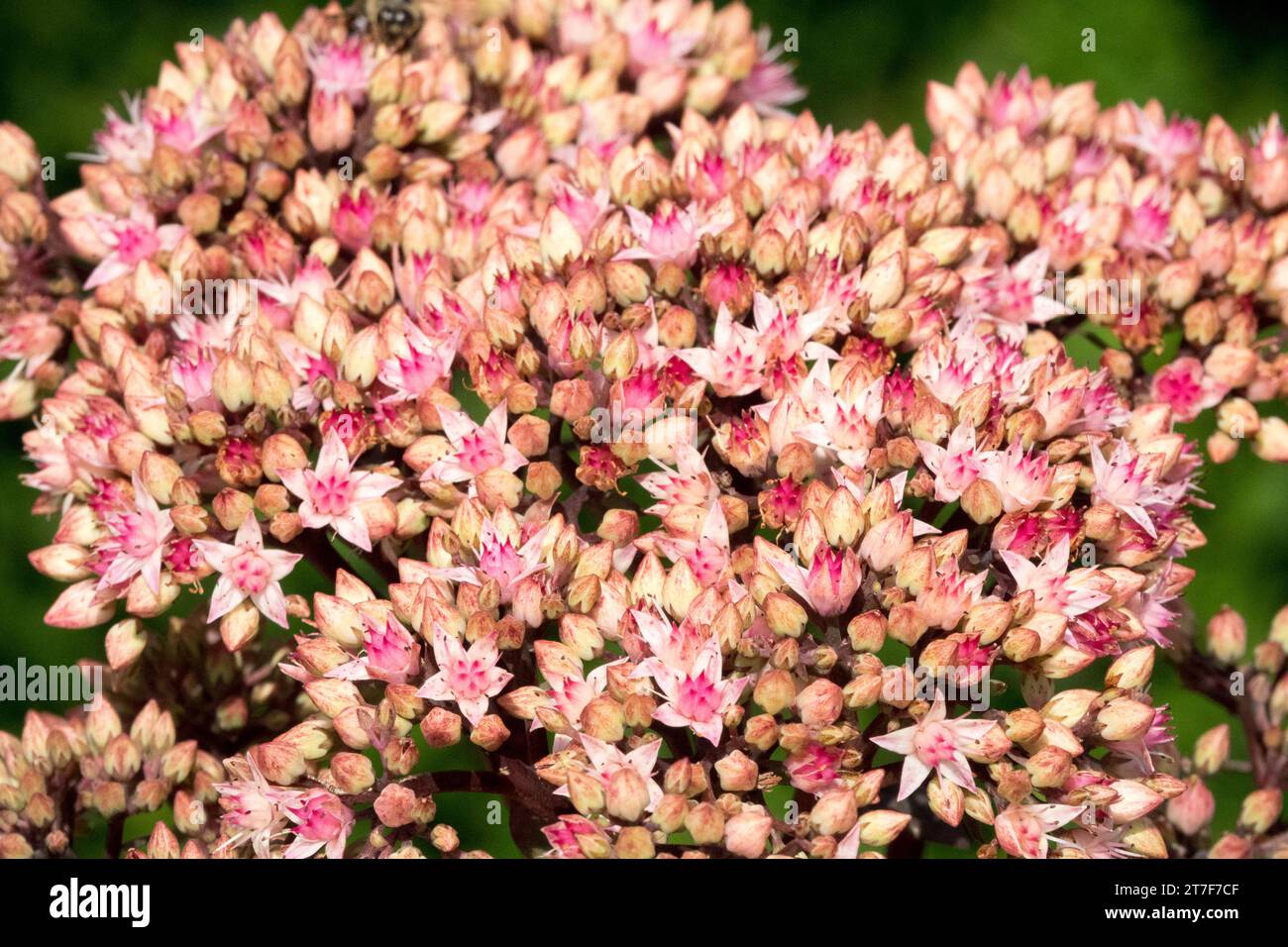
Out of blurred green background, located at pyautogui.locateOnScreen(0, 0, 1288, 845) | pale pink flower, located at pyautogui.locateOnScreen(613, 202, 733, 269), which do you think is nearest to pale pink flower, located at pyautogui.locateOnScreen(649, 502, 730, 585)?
pale pink flower, located at pyautogui.locateOnScreen(613, 202, 733, 269)

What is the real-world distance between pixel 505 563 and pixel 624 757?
1.18 feet

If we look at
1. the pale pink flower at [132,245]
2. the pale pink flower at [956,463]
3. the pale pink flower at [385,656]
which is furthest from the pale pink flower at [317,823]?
the pale pink flower at [132,245]

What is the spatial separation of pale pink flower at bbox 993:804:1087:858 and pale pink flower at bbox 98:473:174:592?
1340 millimetres

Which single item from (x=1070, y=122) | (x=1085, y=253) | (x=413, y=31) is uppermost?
(x=413, y=31)

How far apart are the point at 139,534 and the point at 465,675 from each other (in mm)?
630

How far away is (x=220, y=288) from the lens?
2.85 m

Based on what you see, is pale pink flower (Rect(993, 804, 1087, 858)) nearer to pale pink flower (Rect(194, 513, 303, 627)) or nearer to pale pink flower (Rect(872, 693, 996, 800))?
pale pink flower (Rect(872, 693, 996, 800))

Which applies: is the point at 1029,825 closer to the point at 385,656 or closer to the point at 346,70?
the point at 385,656

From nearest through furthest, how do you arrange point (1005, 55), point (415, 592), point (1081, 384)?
point (415, 592), point (1081, 384), point (1005, 55)

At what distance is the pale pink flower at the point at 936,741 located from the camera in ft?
7.24

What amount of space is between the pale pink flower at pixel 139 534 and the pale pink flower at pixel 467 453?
16.9 inches
